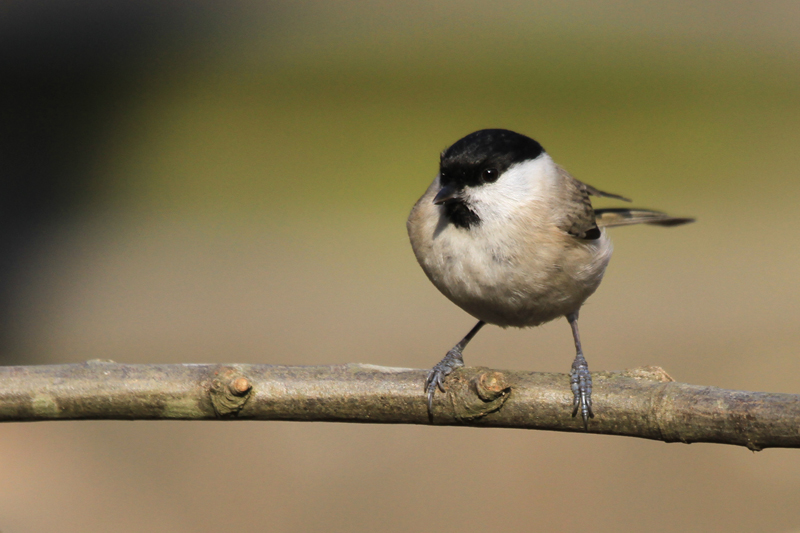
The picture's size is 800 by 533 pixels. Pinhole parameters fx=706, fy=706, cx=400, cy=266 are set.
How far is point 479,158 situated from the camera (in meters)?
2.71

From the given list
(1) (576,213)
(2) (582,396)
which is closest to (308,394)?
(2) (582,396)

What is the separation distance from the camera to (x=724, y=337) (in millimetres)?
5328

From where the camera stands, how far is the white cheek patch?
107 inches

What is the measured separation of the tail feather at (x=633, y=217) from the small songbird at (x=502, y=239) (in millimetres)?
582

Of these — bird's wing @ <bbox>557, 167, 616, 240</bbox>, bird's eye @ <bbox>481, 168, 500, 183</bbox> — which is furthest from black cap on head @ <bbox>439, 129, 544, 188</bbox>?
bird's wing @ <bbox>557, 167, 616, 240</bbox>

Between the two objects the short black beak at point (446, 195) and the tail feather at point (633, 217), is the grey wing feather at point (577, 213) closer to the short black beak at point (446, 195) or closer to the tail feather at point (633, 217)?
the tail feather at point (633, 217)

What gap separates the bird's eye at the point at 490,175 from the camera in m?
2.74

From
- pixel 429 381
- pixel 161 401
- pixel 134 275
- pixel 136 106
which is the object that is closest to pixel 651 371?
pixel 429 381

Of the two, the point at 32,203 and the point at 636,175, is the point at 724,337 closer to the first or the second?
the point at 636,175

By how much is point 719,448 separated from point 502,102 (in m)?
4.08

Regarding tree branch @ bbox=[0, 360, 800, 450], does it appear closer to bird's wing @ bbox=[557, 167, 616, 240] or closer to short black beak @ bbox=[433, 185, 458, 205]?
short black beak @ bbox=[433, 185, 458, 205]

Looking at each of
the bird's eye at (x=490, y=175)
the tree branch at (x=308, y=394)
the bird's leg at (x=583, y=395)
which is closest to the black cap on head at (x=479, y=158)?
the bird's eye at (x=490, y=175)

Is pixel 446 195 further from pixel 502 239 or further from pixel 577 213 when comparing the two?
pixel 577 213

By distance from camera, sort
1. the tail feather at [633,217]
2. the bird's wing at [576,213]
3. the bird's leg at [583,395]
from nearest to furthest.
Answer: the bird's leg at [583,395] → the bird's wing at [576,213] → the tail feather at [633,217]
